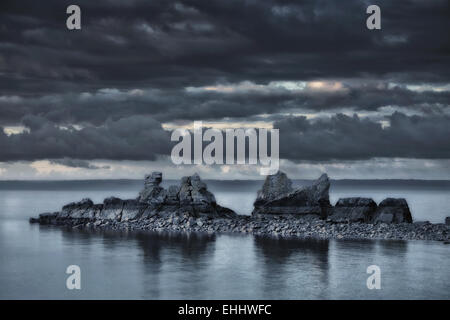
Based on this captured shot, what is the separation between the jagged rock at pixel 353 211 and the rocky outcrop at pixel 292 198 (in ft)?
7.99

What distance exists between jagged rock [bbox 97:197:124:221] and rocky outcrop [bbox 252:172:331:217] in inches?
895

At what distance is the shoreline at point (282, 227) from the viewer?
87062 mm

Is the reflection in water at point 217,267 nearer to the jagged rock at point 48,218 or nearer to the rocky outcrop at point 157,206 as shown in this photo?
the rocky outcrop at point 157,206

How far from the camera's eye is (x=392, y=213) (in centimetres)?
9656

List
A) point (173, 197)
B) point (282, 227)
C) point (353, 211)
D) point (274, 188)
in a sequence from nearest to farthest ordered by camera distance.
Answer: point (282, 227), point (353, 211), point (173, 197), point (274, 188)

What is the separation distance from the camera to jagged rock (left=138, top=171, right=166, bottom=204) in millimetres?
106562

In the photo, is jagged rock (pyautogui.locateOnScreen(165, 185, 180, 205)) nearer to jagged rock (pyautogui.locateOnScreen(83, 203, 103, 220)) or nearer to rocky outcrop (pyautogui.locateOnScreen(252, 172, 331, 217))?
jagged rock (pyautogui.locateOnScreen(83, 203, 103, 220))

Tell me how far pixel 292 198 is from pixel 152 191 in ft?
77.0

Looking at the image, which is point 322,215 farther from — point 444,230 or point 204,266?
point 204,266

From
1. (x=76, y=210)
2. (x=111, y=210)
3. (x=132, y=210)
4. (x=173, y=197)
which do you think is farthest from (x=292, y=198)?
(x=76, y=210)

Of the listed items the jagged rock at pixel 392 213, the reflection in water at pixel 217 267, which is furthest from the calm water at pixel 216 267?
the jagged rock at pixel 392 213

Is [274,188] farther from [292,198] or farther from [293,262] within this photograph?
[293,262]
